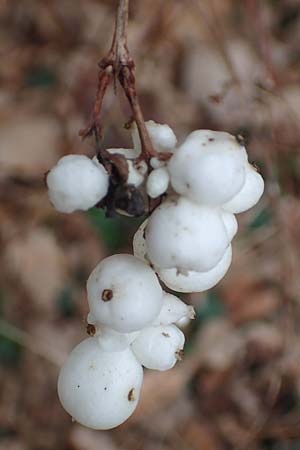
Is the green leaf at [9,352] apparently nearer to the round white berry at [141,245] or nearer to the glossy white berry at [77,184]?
the round white berry at [141,245]

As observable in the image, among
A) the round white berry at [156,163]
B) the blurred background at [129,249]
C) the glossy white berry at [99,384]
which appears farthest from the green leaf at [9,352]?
the round white berry at [156,163]

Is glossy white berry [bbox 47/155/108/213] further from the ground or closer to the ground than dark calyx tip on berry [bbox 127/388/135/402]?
further from the ground

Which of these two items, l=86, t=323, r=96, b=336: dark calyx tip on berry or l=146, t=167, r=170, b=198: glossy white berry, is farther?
l=86, t=323, r=96, b=336: dark calyx tip on berry

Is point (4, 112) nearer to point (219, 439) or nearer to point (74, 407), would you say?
point (219, 439)

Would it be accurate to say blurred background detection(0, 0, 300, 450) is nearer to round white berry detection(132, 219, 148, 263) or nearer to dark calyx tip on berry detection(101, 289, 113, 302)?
round white berry detection(132, 219, 148, 263)

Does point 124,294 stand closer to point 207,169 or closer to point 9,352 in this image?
point 207,169

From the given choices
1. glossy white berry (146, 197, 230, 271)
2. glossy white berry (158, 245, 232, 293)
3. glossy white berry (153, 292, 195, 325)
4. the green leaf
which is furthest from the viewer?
the green leaf

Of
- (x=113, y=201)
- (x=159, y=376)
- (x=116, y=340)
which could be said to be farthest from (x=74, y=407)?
(x=159, y=376)

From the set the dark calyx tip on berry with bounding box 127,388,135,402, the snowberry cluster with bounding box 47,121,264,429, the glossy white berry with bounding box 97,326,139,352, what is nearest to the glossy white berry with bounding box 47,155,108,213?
the snowberry cluster with bounding box 47,121,264,429
